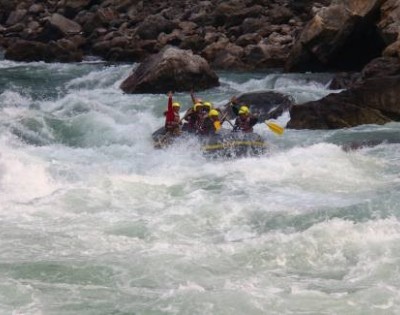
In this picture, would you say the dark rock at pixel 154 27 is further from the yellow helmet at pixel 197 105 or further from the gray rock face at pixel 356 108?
the yellow helmet at pixel 197 105

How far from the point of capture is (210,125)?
461 inches

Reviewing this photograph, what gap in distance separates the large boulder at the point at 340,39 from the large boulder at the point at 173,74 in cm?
253

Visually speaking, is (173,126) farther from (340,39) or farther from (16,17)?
(16,17)

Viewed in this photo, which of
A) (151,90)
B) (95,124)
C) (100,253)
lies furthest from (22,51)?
(100,253)

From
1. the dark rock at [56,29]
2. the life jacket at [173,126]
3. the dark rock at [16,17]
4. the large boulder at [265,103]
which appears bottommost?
the dark rock at [16,17]

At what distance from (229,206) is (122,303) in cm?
298

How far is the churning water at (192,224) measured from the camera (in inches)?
236

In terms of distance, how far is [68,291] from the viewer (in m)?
6.11

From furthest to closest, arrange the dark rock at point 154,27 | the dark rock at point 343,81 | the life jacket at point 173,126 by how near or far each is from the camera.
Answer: the dark rock at point 154,27
the dark rock at point 343,81
the life jacket at point 173,126

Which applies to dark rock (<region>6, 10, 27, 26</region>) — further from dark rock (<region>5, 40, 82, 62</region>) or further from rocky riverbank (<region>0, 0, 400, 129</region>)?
dark rock (<region>5, 40, 82, 62</region>)

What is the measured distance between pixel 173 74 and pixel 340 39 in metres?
4.22

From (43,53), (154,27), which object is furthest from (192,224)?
(154,27)

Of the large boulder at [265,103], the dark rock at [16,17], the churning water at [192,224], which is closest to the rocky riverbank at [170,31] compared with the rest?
the dark rock at [16,17]

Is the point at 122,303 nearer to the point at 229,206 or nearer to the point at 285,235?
the point at 285,235
